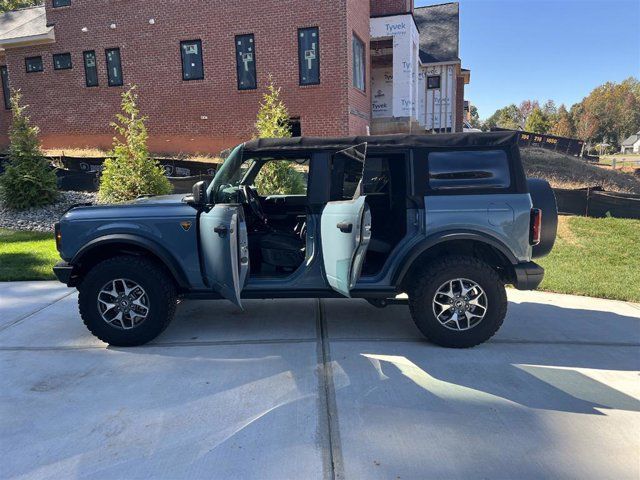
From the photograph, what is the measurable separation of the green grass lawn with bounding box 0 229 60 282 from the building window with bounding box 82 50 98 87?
8.90 metres

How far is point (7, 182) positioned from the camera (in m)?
10.6

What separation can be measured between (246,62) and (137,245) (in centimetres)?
1251

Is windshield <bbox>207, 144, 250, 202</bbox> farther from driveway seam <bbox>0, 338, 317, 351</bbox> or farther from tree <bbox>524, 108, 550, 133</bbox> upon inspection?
tree <bbox>524, 108, 550, 133</bbox>

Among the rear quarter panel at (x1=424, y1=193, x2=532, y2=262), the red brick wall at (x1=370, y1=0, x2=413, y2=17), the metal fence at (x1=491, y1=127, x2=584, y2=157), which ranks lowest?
the rear quarter panel at (x1=424, y1=193, x2=532, y2=262)

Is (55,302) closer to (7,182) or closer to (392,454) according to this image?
(392,454)

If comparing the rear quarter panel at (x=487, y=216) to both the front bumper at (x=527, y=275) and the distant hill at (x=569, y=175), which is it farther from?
the distant hill at (x=569, y=175)

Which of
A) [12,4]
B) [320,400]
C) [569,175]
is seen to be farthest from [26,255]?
[12,4]

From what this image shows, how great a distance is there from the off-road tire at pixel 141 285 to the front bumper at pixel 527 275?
3.08 metres

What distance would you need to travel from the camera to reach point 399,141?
13.7 feet

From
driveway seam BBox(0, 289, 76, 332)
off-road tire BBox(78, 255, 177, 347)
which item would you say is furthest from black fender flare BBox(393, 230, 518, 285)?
driveway seam BBox(0, 289, 76, 332)

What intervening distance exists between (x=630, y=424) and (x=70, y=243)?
4548mm

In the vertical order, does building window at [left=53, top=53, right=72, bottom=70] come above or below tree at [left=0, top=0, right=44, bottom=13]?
below

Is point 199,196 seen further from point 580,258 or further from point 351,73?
point 351,73

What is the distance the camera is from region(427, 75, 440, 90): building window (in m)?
23.0
